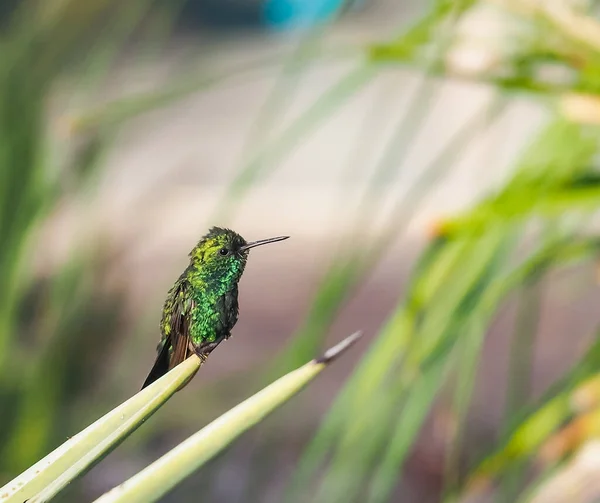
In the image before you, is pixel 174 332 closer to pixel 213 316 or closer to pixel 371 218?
pixel 213 316

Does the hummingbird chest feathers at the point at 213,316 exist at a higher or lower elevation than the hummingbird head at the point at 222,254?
lower

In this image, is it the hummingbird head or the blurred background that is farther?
the blurred background

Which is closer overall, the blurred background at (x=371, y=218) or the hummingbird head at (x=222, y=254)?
the hummingbird head at (x=222, y=254)

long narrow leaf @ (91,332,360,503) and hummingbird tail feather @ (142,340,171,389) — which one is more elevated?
hummingbird tail feather @ (142,340,171,389)

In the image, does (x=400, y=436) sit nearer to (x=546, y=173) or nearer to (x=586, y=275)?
(x=546, y=173)

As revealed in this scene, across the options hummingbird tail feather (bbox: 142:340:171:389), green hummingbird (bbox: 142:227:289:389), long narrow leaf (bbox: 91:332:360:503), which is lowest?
long narrow leaf (bbox: 91:332:360:503)

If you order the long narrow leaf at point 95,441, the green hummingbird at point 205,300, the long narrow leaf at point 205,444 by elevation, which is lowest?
the long narrow leaf at point 205,444

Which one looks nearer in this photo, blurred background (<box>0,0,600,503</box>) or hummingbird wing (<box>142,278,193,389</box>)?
hummingbird wing (<box>142,278,193,389</box>)
